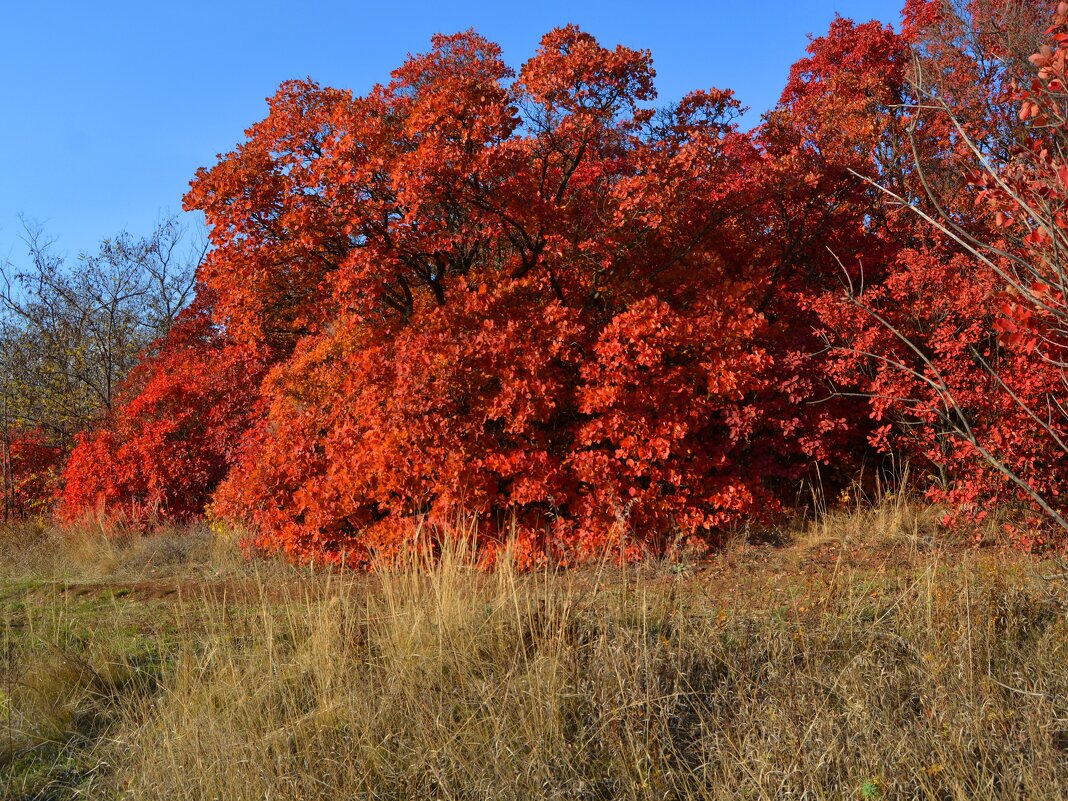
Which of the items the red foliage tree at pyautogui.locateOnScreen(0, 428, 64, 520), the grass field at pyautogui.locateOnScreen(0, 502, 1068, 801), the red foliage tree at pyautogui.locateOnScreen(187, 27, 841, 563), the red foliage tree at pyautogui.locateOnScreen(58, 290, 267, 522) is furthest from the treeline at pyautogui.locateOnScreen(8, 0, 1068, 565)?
the red foliage tree at pyautogui.locateOnScreen(0, 428, 64, 520)

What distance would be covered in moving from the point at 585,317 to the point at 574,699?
5.59 meters

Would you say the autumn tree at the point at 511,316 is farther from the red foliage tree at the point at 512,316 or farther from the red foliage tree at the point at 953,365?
the red foliage tree at the point at 953,365

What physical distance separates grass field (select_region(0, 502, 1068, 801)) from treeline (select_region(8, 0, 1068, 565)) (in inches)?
105

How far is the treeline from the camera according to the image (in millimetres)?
8078

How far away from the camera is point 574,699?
3871 mm

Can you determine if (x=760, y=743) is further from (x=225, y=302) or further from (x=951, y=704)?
(x=225, y=302)

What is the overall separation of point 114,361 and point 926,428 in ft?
52.6

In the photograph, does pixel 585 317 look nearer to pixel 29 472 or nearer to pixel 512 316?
pixel 512 316

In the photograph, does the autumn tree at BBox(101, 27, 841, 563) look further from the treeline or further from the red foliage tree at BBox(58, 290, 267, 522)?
the red foliage tree at BBox(58, 290, 267, 522)

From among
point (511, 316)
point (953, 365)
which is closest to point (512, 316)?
point (511, 316)

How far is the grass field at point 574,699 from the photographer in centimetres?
335

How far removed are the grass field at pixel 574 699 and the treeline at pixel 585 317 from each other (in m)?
2.68

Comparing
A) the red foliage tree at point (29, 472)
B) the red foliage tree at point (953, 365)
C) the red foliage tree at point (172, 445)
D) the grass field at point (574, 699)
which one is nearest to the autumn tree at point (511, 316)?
the red foliage tree at point (953, 365)

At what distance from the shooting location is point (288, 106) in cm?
935
